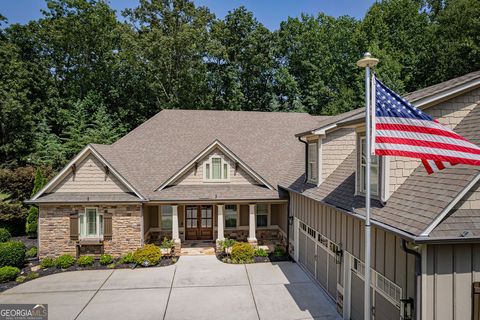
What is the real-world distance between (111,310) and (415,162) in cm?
963

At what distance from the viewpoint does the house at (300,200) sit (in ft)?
18.8

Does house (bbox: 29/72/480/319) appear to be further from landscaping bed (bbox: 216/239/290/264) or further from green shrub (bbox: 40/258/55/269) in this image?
landscaping bed (bbox: 216/239/290/264)

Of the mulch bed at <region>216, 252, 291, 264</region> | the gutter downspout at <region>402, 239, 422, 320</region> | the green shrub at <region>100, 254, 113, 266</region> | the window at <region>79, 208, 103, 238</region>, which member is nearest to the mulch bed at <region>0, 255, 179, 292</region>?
the green shrub at <region>100, 254, 113, 266</region>

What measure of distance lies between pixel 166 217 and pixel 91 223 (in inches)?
156

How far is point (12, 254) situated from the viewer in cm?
1313

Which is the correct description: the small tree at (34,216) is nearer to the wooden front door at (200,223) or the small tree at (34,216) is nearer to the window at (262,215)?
the wooden front door at (200,223)

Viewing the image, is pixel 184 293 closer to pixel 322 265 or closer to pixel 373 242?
pixel 322 265

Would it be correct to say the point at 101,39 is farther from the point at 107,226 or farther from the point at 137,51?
A: the point at 107,226

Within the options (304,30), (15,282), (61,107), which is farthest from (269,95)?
(15,282)

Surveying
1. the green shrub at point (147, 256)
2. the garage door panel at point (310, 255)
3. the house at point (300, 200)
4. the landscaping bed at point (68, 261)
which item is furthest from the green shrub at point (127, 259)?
the garage door panel at point (310, 255)

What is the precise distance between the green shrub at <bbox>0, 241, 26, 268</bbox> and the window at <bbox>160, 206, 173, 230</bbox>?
20.9 ft

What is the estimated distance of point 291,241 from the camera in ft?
49.0

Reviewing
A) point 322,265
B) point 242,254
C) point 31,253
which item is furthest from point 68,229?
point 322,265
